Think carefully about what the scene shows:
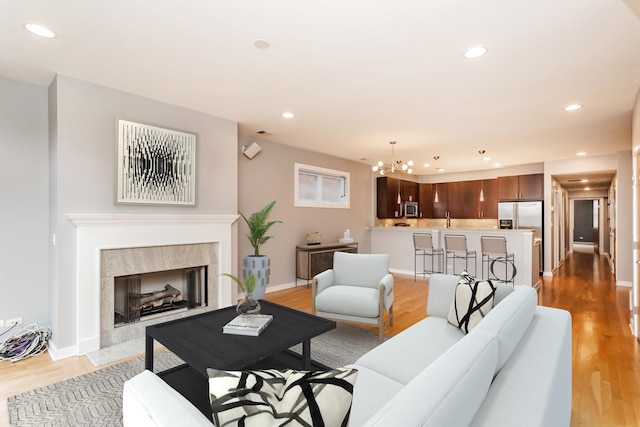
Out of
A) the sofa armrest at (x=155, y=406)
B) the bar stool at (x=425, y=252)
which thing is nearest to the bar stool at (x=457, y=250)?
the bar stool at (x=425, y=252)

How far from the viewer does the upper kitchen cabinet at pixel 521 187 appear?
23.4 feet

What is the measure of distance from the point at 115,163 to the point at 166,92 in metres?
0.92

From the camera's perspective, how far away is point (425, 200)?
914cm

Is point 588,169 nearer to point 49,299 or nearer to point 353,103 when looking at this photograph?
point 353,103

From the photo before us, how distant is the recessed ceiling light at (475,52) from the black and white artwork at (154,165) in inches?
121

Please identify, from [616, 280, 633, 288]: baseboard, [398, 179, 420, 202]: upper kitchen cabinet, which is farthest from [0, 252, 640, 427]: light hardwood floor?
[398, 179, 420, 202]: upper kitchen cabinet

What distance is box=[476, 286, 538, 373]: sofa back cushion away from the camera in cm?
129

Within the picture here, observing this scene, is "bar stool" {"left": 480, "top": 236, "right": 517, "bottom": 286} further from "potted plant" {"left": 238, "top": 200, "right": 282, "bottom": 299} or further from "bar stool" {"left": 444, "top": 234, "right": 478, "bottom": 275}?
"potted plant" {"left": 238, "top": 200, "right": 282, "bottom": 299}

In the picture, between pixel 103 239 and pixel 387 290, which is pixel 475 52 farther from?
pixel 103 239

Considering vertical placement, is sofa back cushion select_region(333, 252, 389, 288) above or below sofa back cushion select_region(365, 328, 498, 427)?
below

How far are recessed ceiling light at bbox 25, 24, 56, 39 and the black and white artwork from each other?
100 centimetres

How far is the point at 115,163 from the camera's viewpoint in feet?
10.6

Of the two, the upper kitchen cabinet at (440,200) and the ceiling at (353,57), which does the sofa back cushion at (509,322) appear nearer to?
the ceiling at (353,57)

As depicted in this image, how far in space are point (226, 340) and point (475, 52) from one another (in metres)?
2.87
